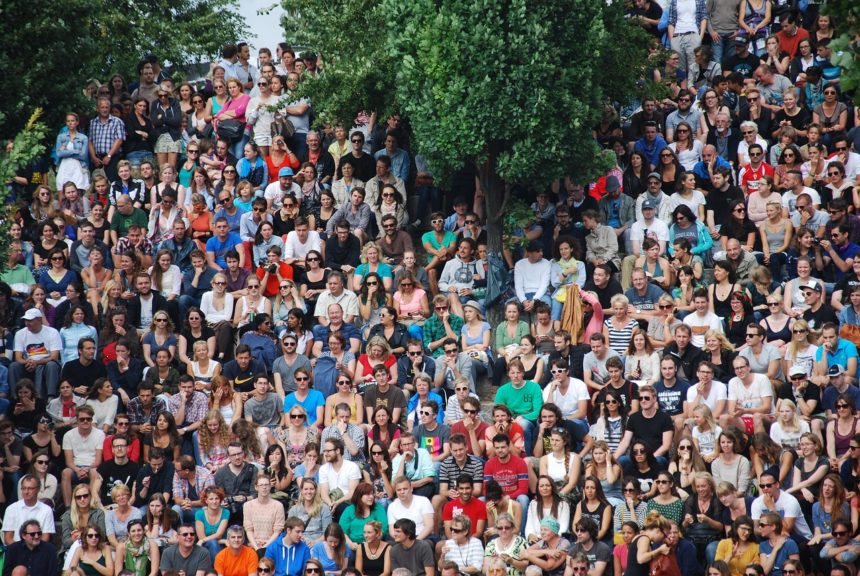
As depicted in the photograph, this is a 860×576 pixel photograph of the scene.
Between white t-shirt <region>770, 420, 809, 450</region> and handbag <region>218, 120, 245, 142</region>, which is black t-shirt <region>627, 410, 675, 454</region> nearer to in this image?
white t-shirt <region>770, 420, 809, 450</region>

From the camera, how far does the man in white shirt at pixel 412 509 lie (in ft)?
56.8

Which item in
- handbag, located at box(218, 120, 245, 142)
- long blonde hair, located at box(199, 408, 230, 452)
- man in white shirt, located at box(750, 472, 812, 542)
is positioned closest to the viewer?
man in white shirt, located at box(750, 472, 812, 542)

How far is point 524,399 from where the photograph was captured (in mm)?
18578

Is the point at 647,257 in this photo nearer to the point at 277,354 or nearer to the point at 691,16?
the point at 277,354

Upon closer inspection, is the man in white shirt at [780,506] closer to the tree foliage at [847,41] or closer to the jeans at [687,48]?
the tree foliage at [847,41]

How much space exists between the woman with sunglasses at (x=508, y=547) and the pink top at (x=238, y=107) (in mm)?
10190

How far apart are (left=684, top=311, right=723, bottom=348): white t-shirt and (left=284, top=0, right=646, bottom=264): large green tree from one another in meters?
2.75

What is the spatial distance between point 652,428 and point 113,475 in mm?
6454

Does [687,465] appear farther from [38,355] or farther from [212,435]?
[38,355]

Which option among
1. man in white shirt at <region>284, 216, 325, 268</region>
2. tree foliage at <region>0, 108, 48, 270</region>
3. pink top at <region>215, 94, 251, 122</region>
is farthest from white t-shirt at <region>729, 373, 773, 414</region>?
pink top at <region>215, 94, 251, 122</region>

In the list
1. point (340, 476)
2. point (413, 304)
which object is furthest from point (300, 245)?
point (340, 476)

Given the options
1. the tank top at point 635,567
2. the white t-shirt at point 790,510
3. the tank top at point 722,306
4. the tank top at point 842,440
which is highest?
the tank top at point 722,306

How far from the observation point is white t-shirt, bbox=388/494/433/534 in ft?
57.0

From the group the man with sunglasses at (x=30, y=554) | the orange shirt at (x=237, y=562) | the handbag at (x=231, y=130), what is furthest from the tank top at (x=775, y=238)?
the man with sunglasses at (x=30, y=554)
